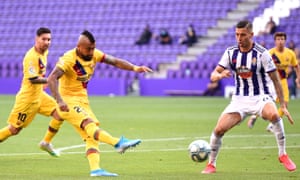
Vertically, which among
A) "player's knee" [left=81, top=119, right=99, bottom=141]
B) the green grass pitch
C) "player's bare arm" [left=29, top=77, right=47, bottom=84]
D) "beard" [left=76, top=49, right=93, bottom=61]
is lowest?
the green grass pitch

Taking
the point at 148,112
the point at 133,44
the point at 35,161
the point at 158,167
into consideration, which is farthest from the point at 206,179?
the point at 133,44

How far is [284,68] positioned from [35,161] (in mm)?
7863

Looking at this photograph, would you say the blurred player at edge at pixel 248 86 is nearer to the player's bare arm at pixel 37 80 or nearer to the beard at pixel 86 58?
the beard at pixel 86 58

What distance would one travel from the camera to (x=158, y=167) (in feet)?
38.9

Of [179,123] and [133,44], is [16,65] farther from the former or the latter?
[179,123]

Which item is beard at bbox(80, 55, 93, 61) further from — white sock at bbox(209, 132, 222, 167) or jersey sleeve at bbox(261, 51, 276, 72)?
jersey sleeve at bbox(261, 51, 276, 72)

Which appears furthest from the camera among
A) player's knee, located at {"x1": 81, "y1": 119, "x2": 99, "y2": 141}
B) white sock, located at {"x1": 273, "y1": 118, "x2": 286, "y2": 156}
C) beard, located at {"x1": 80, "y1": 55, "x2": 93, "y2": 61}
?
white sock, located at {"x1": 273, "y1": 118, "x2": 286, "y2": 156}

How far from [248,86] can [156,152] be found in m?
3.41

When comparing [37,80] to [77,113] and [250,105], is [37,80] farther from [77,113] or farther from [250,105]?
[250,105]

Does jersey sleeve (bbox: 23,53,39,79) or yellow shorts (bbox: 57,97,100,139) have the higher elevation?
jersey sleeve (bbox: 23,53,39,79)

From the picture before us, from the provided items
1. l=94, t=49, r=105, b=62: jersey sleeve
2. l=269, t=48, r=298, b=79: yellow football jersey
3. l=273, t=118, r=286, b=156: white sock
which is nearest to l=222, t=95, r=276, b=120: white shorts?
l=273, t=118, r=286, b=156: white sock

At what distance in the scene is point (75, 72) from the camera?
10820 mm

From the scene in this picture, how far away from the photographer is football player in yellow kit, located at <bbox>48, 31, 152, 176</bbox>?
34.3ft

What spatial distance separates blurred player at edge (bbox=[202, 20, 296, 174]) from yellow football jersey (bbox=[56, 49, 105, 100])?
1.70 meters
